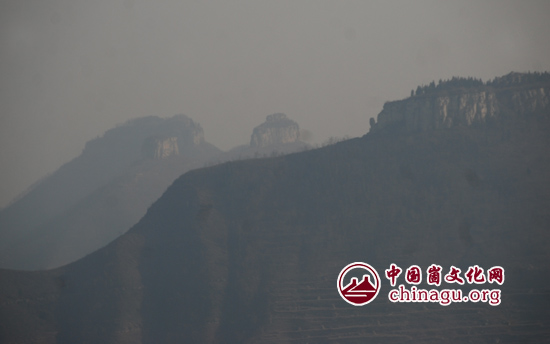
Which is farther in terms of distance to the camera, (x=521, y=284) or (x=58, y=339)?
(x=58, y=339)

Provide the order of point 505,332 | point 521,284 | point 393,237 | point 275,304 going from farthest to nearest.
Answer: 1. point 393,237
2. point 275,304
3. point 521,284
4. point 505,332

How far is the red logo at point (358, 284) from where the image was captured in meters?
172

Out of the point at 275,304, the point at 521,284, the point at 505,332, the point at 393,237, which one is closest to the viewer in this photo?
the point at 505,332

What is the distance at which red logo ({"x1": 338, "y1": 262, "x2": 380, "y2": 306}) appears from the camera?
566 ft

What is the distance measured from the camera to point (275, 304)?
184000mm

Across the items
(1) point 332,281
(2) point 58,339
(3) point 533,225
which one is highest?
(3) point 533,225

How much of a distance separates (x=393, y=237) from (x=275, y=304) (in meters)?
29.9

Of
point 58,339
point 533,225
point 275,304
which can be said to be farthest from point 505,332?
point 58,339

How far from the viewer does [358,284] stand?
172750mm

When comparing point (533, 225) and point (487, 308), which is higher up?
point (533, 225)

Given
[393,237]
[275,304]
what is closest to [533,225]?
[393,237]

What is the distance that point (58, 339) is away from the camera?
19275 cm

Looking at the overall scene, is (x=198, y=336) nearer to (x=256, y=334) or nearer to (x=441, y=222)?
(x=256, y=334)

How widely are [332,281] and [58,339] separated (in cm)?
5608
